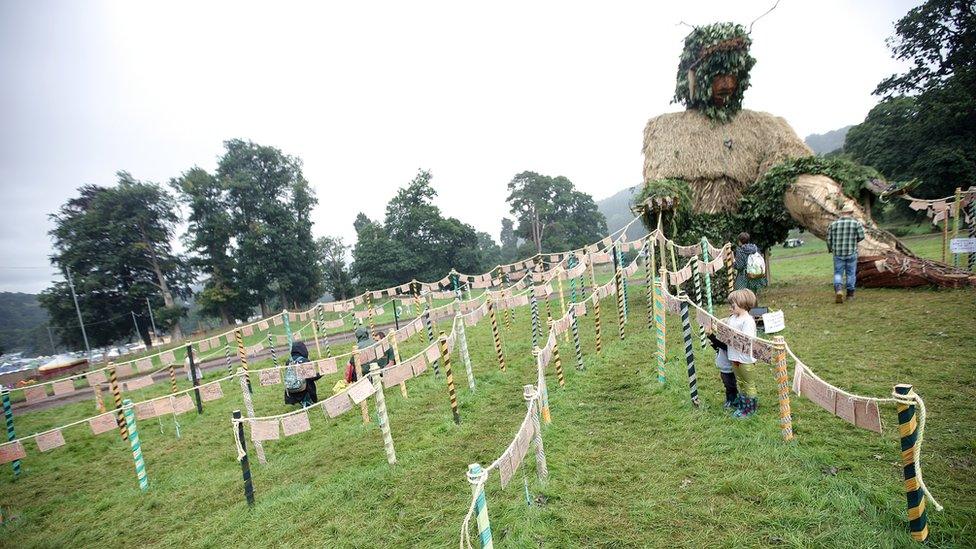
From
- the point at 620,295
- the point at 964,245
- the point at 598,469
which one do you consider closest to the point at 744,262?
the point at 620,295

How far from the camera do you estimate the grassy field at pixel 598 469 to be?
12.4 ft

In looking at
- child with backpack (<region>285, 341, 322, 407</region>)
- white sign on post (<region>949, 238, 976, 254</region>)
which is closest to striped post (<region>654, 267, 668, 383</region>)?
child with backpack (<region>285, 341, 322, 407</region>)

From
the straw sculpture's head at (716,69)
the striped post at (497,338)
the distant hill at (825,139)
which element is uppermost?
the distant hill at (825,139)

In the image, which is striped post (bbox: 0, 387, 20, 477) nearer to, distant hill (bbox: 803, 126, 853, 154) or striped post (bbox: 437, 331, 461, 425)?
striped post (bbox: 437, 331, 461, 425)

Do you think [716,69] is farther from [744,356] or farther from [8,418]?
[8,418]

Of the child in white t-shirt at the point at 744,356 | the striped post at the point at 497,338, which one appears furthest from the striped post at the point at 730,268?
the striped post at the point at 497,338

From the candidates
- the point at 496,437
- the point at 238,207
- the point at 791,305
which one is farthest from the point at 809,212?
the point at 238,207

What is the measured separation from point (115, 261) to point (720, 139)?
146 feet

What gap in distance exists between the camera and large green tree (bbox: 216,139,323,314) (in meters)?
37.0

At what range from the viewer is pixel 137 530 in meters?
5.50

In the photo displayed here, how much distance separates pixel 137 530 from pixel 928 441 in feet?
33.3

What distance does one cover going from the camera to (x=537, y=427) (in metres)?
4.47

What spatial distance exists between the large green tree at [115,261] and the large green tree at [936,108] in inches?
2231

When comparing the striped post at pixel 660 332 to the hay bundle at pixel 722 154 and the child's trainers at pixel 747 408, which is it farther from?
the hay bundle at pixel 722 154
